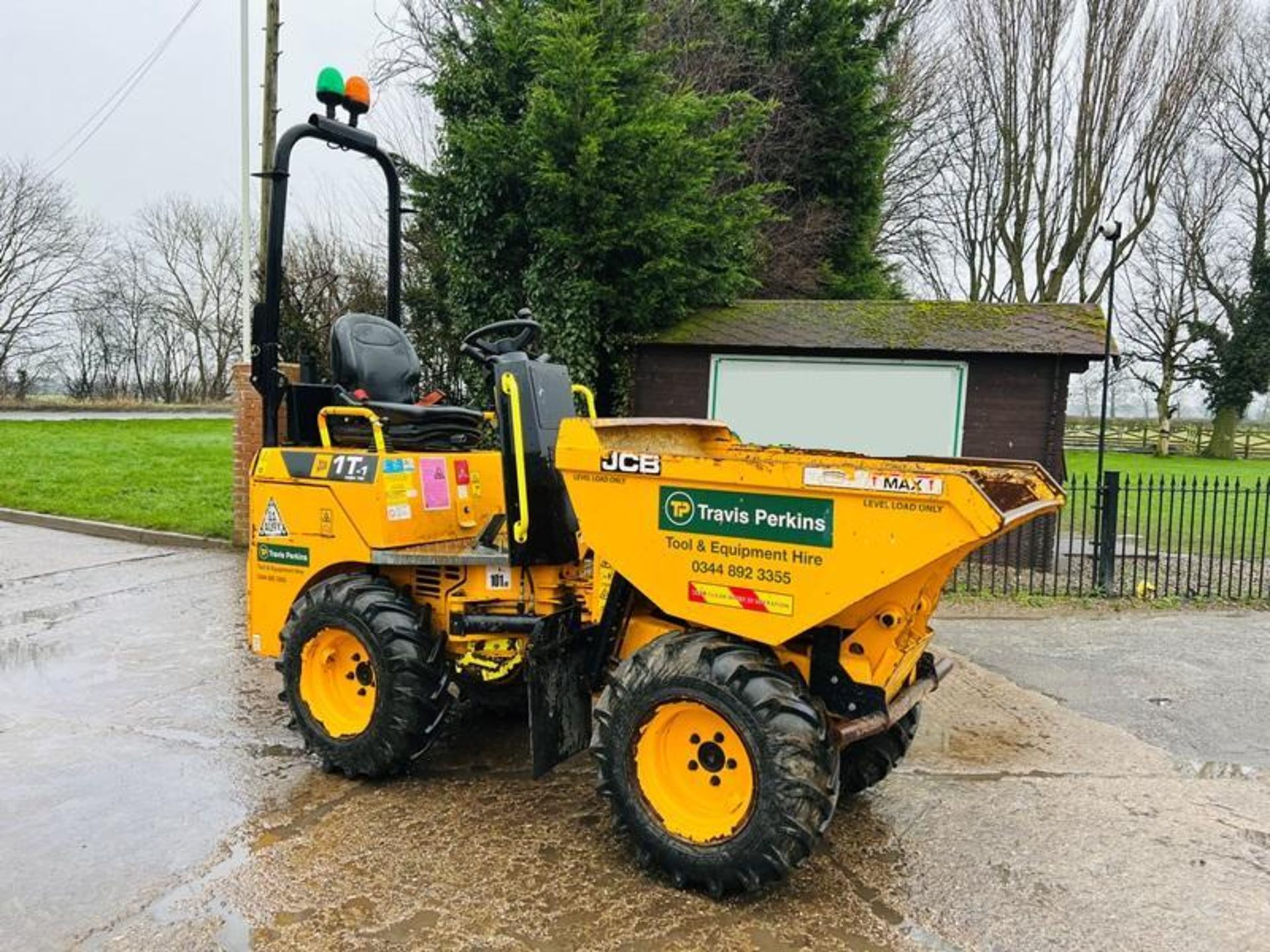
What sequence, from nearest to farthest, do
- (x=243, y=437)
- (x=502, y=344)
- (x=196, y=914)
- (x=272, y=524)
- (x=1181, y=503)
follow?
(x=196, y=914) → (x=502, y=344) → (x=272, y=524) → (x=1181, y=503) → (x=243, y=437)

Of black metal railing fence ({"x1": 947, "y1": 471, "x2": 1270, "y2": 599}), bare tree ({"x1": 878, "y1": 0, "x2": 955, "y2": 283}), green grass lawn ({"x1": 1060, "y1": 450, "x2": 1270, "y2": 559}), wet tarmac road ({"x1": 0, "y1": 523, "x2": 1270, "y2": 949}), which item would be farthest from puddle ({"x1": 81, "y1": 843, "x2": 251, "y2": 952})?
bare tree ({"x1": 878, "y1": 0, "x2": 955, "y2": 283})

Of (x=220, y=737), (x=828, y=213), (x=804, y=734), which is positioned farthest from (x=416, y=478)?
(x=828, y=213)

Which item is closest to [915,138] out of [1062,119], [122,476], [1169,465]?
[1062,119]

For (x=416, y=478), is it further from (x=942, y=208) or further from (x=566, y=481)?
(x=942, y=208)

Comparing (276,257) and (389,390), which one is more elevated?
(276,257)

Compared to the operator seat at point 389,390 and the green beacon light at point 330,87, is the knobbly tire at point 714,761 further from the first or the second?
the green beacon light at point 330,87

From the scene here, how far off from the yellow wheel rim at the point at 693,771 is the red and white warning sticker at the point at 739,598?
36 cm

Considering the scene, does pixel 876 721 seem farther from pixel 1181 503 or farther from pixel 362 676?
pixel 1181 503

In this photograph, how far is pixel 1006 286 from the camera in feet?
86.4

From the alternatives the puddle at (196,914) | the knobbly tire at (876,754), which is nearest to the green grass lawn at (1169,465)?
the knobbly tire at (876,754)

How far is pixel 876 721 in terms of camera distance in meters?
3.36

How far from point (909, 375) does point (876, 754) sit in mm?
6587

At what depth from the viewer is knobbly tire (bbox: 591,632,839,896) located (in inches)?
123

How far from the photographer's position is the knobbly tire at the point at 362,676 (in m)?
4.11
